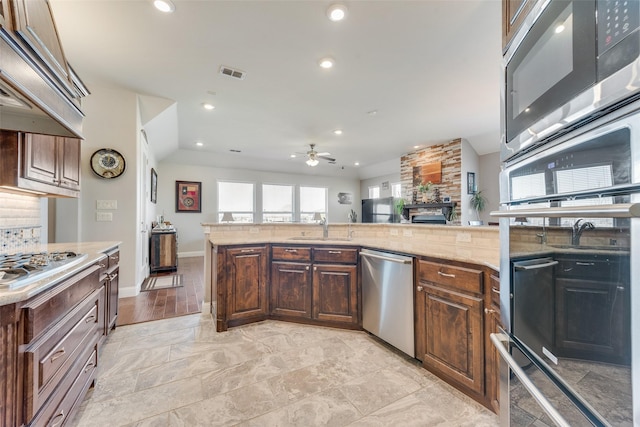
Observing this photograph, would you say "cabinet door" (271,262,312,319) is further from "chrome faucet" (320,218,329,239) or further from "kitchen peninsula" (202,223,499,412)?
"chrome faucet" (320,218,329,239)

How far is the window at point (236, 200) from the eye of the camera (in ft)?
25.9

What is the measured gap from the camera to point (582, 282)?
2.09ft

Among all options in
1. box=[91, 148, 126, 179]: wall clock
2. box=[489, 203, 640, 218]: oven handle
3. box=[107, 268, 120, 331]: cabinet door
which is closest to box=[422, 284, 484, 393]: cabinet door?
box=[489, 203, 640, 218]: oven handle

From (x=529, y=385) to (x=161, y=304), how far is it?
12.4ft

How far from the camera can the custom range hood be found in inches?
38.9

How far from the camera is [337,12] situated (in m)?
2.14

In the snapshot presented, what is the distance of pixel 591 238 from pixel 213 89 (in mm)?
4010

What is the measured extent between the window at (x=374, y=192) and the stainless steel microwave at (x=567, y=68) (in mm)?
8826

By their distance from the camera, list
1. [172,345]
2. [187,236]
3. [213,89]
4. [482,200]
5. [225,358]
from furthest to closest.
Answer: [187,236] → [482,200] → [213,89] → [172,345] → [225,358]

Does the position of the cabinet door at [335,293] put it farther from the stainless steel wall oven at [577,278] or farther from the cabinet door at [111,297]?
the cabinet door at [111,297]

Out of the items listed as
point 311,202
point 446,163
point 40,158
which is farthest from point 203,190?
point 446,163

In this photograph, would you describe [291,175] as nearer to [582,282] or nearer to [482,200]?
[482,200]

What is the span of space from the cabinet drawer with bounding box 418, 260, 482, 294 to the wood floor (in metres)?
2.67

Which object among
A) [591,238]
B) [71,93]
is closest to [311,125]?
[71,93]
